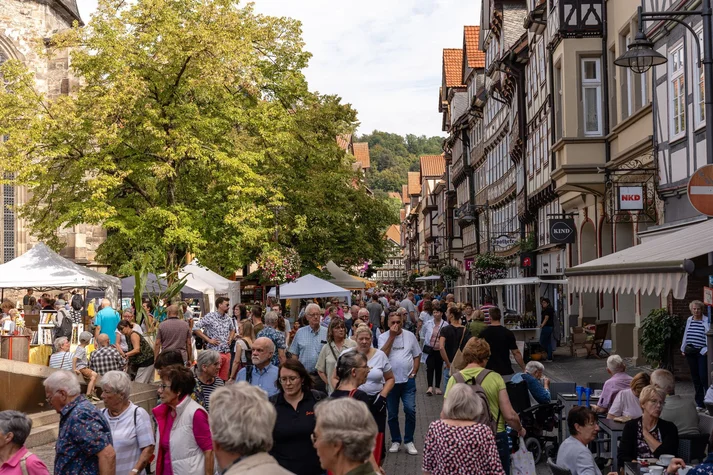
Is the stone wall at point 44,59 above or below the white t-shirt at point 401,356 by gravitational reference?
above

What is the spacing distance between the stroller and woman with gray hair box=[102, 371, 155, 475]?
17.9 ft

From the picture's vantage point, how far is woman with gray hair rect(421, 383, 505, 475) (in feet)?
19.9

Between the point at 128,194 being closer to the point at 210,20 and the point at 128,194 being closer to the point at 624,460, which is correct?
the point at 210,20

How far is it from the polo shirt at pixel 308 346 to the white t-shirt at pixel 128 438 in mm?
5095

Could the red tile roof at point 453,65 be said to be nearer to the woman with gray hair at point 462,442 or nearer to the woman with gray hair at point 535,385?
the woman with gray hair at point 535,385

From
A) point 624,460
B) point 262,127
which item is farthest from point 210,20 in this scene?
point 624,460

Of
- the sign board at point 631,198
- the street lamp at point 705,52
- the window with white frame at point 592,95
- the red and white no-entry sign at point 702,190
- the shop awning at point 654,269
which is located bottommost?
the shop awning at point 654,269

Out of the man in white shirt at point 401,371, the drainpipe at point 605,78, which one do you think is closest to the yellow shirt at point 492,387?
the man in white shirt at point 401,371

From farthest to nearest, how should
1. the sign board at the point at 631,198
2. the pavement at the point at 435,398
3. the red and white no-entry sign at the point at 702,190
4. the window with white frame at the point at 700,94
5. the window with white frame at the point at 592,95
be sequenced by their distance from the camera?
the window with white frame at the point at 592,95
the sign board at the point at 631,198
the window with white frame at the point at 700,94
the red and white no-entry sign at the point at 702,190
the pavement at the point at 435,398

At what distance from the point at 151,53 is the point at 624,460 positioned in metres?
23.2

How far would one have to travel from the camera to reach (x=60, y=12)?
46375mm

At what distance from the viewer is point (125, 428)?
6773 mm

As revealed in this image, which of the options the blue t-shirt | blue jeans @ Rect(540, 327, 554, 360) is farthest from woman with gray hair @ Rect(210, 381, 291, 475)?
blue jeans @ Rect(540, 327, 554, 360)

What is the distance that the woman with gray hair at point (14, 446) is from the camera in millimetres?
5746
